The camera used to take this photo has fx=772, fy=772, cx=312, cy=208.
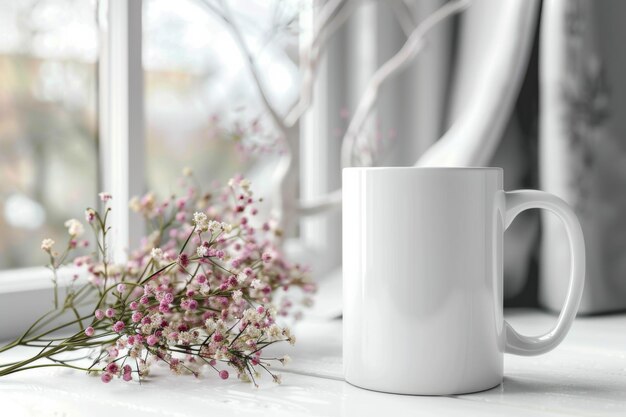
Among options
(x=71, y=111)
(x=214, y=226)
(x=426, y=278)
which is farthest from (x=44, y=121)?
(x=426, y=278)

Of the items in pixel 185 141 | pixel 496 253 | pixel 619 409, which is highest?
pixel 185 141

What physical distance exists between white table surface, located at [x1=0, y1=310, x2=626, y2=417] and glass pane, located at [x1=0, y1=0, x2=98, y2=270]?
25cm

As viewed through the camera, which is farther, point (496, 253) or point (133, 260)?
point (133, 260)

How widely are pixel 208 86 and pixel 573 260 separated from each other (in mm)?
683

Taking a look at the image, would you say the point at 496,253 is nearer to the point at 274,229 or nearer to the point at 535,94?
the point at 274,229

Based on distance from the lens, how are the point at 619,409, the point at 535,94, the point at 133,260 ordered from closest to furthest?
the point at 619,409
the point at 133,260
the point at 535,94

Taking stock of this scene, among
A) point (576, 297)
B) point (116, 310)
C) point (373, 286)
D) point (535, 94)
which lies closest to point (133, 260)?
point (116, 310)

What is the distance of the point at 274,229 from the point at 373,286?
292mm

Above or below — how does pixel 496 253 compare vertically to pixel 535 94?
below

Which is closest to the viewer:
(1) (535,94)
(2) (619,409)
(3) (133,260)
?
(2) (619,409)

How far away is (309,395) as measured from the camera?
1.98 feet

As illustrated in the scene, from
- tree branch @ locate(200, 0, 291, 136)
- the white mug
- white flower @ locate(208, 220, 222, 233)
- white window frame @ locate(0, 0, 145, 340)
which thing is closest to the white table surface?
the white mug

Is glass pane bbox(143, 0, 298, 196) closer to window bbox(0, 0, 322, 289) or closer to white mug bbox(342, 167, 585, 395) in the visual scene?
window bbox(0, 0, 322, 289)

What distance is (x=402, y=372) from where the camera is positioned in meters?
0.58
